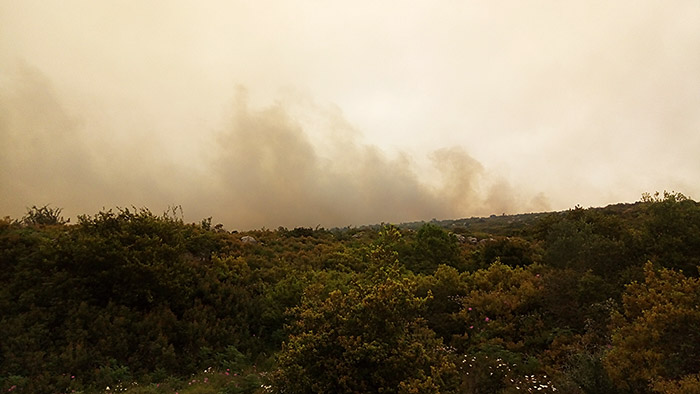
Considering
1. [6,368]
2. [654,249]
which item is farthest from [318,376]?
[654,249]

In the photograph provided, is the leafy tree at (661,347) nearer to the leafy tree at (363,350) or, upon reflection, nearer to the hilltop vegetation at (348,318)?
the hilltop vegetation at (348,318)

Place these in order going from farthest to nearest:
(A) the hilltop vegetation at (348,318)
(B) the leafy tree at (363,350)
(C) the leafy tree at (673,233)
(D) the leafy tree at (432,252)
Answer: (D) the leafy tree at (432,252) → (C) the leafy tree at (673,233) → (A) the hilltop vegetation at (348,318) → (B) the leafy tree at (363,350)

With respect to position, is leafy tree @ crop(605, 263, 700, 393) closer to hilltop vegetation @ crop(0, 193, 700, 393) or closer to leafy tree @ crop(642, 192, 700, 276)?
hilltop vegetation @ crop(0, 193, 700, 393)

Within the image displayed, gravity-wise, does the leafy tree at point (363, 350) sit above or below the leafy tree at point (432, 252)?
below

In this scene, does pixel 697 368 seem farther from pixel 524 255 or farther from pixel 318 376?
pixel 524 255

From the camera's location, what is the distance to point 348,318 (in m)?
6.34

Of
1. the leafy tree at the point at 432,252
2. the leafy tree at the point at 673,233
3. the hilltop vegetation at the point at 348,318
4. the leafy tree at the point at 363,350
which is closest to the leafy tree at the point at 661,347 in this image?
the hilltop vegetation at the point at 348,318

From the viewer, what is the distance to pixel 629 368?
21.9 feet

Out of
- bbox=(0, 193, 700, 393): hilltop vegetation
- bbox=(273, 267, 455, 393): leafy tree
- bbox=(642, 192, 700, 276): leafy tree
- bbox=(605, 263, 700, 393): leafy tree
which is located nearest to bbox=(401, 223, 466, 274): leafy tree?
bbox=(0, 193, 700, 393): hilltop vegetation

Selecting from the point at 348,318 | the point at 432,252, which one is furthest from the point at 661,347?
the point at 432,252

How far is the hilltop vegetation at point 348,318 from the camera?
20.4 ft

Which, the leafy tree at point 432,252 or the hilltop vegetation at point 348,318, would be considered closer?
the hilltop vegetation at point 348,318

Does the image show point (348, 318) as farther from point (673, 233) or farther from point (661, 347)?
point (673, 233)

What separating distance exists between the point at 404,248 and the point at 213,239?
10.9 metres
